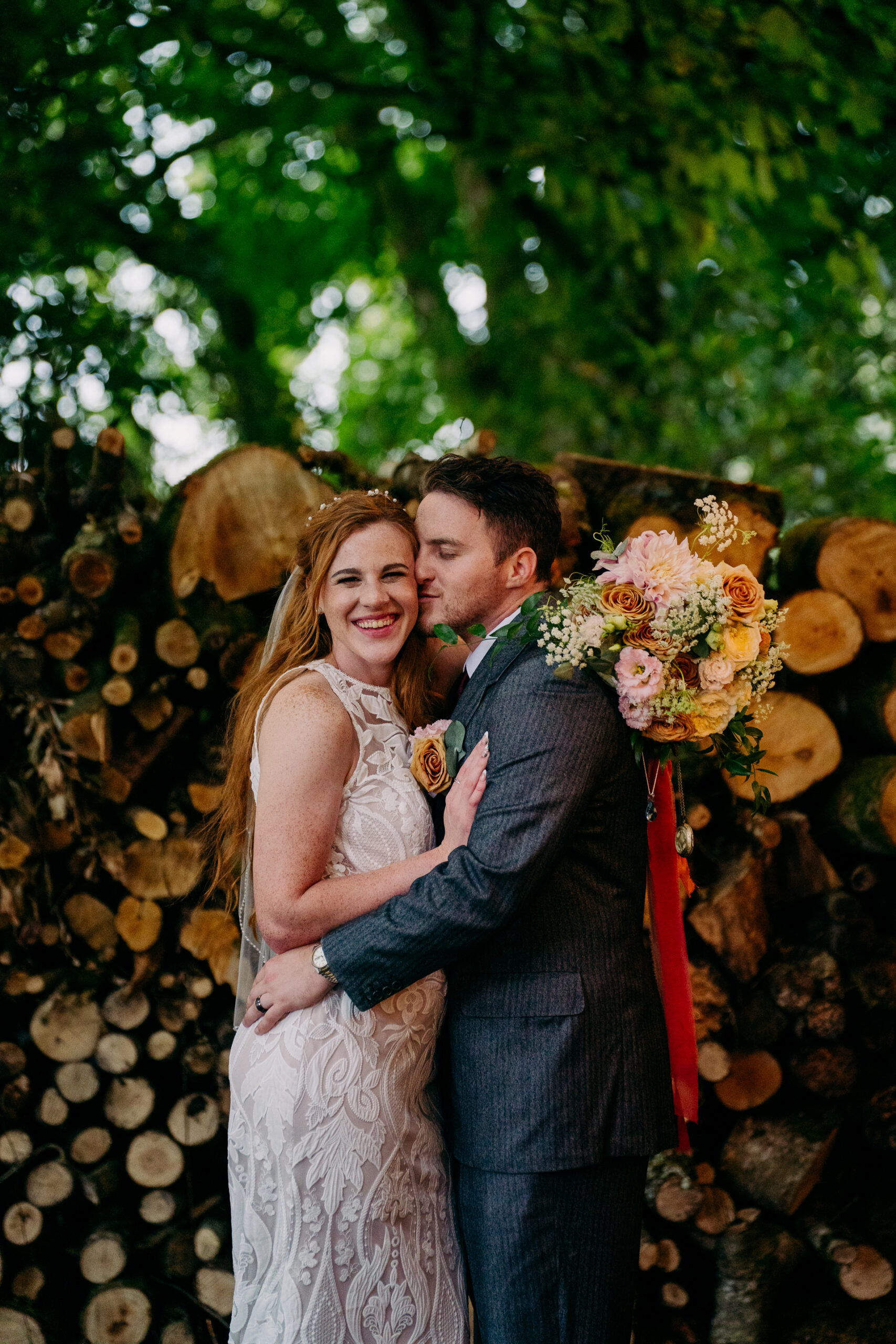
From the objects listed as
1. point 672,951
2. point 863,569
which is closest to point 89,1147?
point 672,951

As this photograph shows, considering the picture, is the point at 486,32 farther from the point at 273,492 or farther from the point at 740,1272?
the point at 740,1272

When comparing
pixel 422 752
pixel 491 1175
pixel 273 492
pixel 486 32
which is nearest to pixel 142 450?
pixel 486 32

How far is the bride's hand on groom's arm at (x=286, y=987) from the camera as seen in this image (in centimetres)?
200

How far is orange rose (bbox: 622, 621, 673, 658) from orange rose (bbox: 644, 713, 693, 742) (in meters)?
0.13

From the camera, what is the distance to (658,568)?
73.9 inches

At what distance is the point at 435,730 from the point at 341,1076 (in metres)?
0.75

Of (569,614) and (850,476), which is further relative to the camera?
(850,476)

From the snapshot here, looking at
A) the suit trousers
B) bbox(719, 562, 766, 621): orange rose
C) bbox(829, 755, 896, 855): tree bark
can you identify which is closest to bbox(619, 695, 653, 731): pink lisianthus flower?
bbox(719, 562, 766, 621): orange rose

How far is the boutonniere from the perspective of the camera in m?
2.12

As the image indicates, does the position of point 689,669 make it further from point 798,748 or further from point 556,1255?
point 798,748

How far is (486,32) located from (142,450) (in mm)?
2970

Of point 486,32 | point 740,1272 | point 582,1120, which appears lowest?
point 740,1272

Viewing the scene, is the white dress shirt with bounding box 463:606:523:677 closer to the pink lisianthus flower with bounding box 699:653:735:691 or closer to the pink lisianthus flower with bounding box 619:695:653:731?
the pink lisianthus flower with bounding box 619:695:653:731

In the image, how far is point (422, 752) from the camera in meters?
2.16
